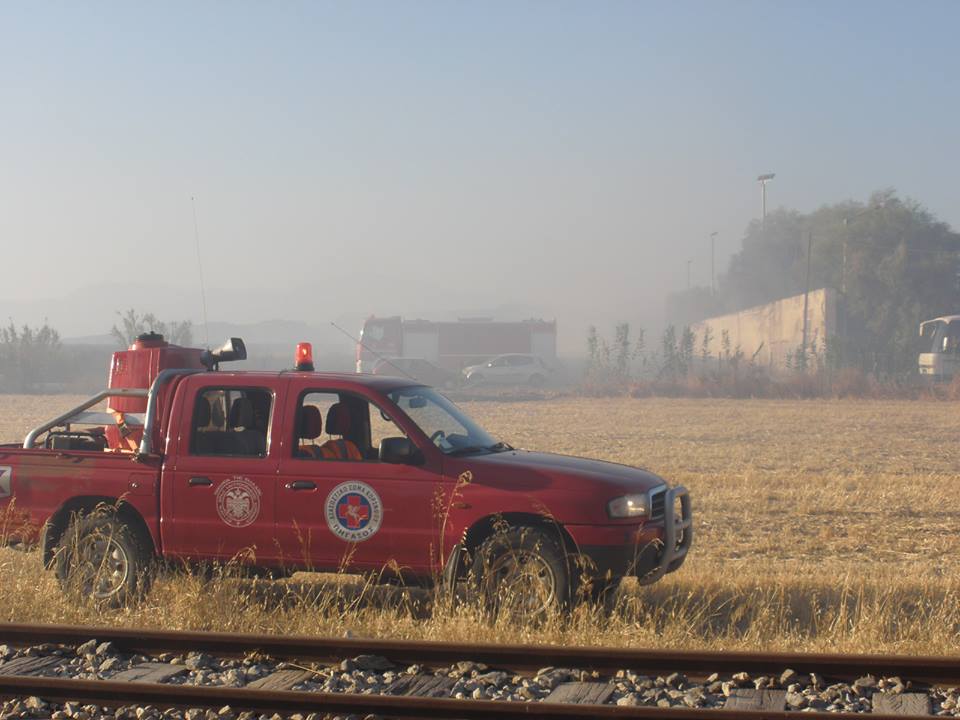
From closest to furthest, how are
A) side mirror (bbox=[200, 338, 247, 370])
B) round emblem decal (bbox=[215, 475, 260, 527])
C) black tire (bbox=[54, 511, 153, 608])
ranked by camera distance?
1. round emblem decal (bbox=[215, 475, 260, 527])
2. black tire (bbox=[54, 511, 153, 608])
3. side mirror (bbox=[200, 338, 247, 370])

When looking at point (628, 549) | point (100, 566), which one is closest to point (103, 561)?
point (100, 566)

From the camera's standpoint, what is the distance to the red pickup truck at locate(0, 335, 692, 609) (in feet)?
26.3

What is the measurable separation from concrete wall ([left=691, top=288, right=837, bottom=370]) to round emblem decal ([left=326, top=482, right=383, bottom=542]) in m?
45.6

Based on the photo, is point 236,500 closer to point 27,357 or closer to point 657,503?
point 657,503

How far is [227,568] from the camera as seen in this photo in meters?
8.48

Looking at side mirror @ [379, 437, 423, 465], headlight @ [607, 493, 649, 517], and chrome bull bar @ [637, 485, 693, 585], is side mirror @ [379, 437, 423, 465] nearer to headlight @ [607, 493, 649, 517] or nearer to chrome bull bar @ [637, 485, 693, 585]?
headlight @ [607, 493, 649, 517]

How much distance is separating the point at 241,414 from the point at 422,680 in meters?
3.17

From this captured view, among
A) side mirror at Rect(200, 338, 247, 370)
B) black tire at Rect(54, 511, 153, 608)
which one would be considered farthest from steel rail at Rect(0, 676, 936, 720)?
side mirror at Rect(200, 338, 247, 370)

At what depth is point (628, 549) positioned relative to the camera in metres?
7.96

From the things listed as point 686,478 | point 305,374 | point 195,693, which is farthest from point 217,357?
point 686,478

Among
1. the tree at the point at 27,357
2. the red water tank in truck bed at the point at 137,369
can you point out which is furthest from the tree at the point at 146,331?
the red water tank in truck bed at the point at 137,369

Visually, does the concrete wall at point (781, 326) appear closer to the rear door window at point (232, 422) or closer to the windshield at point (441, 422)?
the windshield at point (441, 422)

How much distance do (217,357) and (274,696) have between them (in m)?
4.63

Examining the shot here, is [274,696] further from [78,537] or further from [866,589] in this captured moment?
[866,589]
